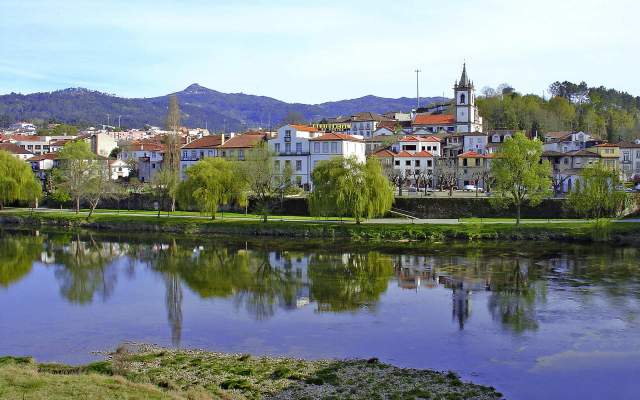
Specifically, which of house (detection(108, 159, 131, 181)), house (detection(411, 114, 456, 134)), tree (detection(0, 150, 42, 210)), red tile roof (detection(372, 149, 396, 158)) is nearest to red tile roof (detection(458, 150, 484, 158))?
red tile roof (detection(372, 149, 396, 158))

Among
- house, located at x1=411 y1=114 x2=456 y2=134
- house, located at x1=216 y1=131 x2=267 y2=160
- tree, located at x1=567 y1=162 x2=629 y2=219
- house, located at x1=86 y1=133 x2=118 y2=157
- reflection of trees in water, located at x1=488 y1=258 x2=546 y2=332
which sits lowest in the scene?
reflection of trees in water, located at x1=488 y1=258 x2=546 y2=332

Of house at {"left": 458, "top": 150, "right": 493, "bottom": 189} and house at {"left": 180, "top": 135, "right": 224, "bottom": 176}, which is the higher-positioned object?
house at {"left": 180, "top": 135, "right": 224, "bottom": 176}

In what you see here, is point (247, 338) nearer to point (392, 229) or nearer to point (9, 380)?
point (9, 380)

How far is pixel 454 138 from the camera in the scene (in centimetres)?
8856

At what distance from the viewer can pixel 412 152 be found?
81375 millimetres

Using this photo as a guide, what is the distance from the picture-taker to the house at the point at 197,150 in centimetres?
7926

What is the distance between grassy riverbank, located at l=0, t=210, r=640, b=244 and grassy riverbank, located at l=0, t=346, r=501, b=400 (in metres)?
28.9

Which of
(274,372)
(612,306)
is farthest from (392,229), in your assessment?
(274,372)

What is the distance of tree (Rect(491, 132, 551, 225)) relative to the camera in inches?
1928

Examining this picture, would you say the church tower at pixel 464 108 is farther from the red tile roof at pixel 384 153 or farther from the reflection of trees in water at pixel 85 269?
the reflection of trees in water at pixel 85 269

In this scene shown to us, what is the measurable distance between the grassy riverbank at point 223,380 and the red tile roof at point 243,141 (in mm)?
57398

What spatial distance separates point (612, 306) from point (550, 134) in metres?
72.6

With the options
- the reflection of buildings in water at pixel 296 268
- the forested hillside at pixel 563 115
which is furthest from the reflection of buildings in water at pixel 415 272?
the forested hillside at pixel 563 115

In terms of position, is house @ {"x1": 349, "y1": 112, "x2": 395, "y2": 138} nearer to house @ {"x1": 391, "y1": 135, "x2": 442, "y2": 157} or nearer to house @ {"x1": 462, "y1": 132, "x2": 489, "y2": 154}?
house @ {"x1": 462, "y1": 132, "x2": 489, "y2": 154}
